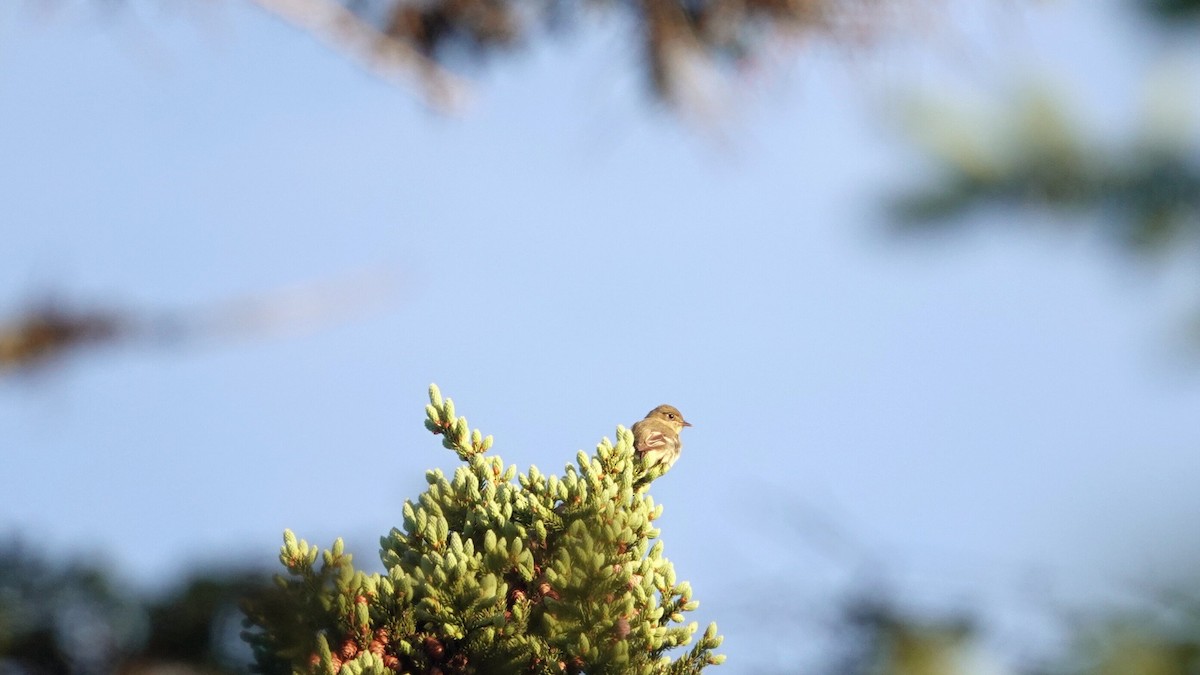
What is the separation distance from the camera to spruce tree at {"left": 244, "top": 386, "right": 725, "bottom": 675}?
319cm

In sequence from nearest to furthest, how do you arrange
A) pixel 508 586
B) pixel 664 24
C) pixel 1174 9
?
pixel 1174 9
pixel 508 586
pixel 664 24

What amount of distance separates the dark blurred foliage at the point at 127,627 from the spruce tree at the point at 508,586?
0.46m

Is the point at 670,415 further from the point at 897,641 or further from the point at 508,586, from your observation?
the point at 897,641

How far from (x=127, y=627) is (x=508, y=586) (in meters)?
1.15

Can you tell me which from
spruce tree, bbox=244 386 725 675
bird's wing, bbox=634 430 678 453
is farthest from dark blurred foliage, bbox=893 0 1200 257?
bird's wing, bbox=634 430 678 453

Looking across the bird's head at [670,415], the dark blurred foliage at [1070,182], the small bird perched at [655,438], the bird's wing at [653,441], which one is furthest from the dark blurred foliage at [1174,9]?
the bird's head at [670,415]

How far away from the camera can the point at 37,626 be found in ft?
8.30

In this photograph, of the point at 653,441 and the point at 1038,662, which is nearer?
the point at 1038,662

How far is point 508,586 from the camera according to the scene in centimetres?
343

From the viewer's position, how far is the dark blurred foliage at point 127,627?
7.97 feet

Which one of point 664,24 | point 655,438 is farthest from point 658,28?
point 655,438

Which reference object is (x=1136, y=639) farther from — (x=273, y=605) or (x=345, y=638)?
(x=345, y=638)

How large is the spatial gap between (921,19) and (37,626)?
322 inches

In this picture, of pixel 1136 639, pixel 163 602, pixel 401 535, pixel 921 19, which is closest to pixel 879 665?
pixel 1136 639
